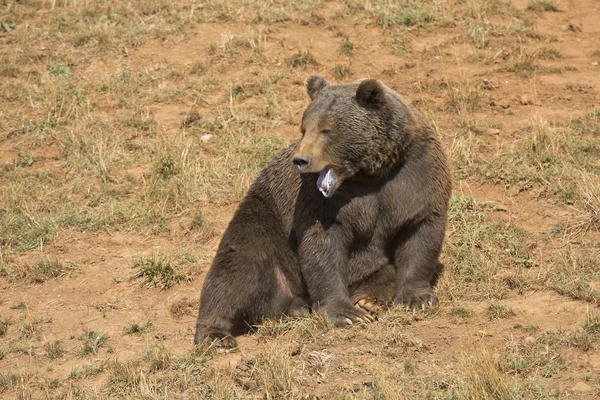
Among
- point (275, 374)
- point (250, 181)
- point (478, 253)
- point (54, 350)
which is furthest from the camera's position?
point (250, 181)

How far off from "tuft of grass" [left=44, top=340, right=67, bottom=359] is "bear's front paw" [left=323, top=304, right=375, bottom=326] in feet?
6.77

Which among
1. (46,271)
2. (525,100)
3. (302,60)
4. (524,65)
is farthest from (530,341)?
(302,60)

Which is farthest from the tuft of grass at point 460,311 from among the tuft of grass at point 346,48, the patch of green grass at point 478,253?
the tuft of grass at point 346,48

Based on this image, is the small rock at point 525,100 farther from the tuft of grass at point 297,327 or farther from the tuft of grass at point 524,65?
the tuft of grass at point 297,327

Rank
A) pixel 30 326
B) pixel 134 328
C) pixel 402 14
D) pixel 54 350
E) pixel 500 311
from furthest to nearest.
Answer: pixel 402 14 → pixel 30 326 → pixel 134 328 → pixel 54 350 → pixel 500 311

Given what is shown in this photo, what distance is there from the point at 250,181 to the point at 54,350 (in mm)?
3075

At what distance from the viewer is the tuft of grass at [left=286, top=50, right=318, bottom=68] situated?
11.4 meters

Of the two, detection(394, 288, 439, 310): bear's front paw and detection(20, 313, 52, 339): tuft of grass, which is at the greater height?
detection(394, 288, 439, 310): bear's front paw

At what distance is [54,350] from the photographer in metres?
7.11

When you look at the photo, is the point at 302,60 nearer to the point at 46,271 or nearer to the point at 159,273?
the point at 159,273

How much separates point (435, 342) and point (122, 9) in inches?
313

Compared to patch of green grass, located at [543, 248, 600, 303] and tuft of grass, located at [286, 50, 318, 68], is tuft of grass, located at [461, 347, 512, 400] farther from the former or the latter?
tuft of grass, located at [286, 50, 318, 68]

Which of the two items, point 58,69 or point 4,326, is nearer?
point 4,326

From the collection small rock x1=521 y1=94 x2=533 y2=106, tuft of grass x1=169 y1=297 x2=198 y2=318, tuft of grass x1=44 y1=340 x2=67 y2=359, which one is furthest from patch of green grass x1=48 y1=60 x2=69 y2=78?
small rock x1=521 y1=94 x2=533 y2=106
